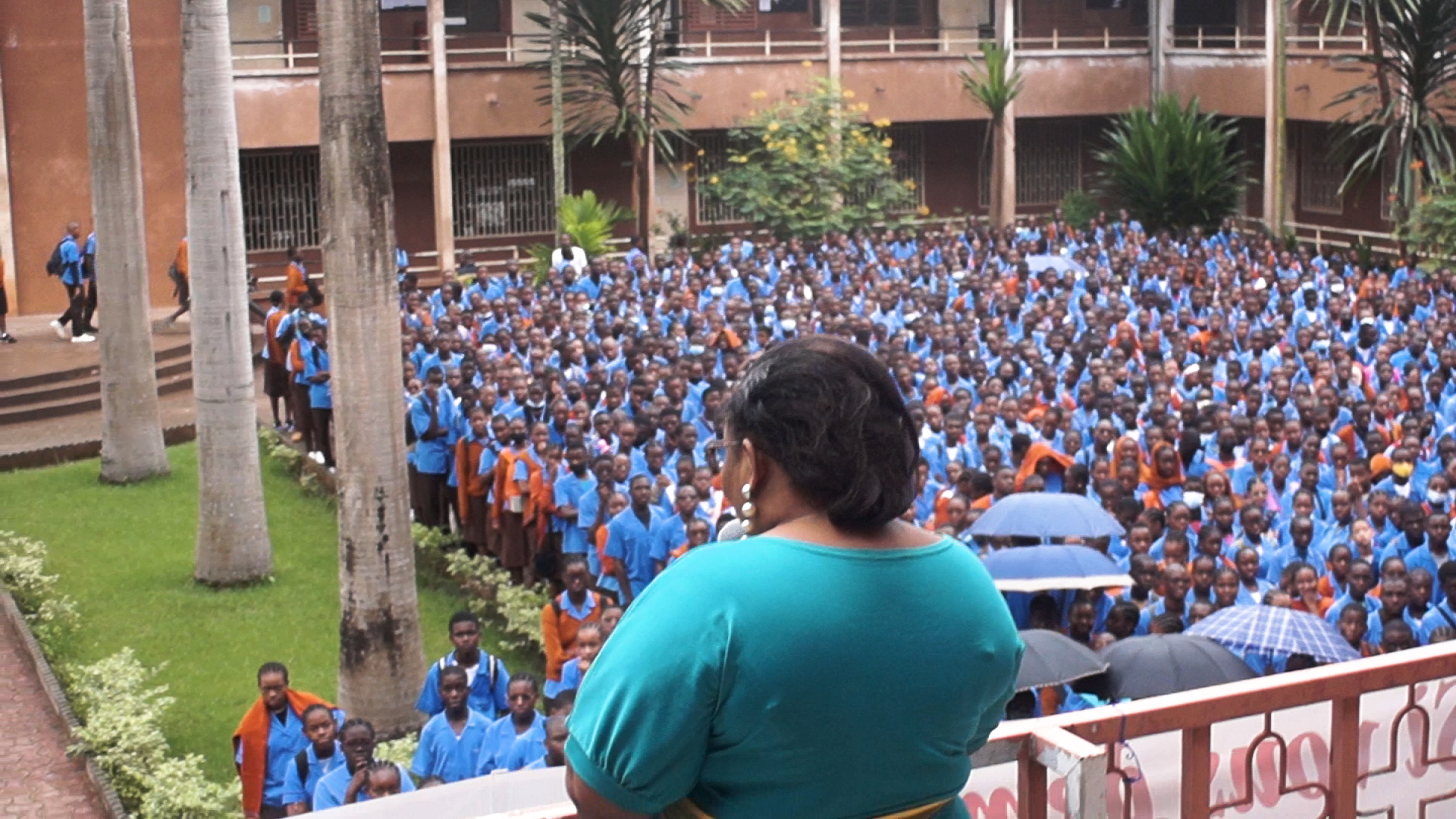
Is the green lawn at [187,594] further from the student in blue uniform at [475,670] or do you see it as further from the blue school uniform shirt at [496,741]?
the blue school uniform shirt at [496,741]

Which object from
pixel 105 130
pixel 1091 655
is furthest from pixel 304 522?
pixel 1091 655

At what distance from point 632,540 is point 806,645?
8.30 metres

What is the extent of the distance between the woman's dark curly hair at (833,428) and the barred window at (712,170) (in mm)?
25509

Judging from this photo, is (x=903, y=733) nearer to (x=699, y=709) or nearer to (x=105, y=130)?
(x=699, y=709)

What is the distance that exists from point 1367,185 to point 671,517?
65.8ft

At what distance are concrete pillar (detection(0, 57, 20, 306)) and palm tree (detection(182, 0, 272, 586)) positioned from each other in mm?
11197

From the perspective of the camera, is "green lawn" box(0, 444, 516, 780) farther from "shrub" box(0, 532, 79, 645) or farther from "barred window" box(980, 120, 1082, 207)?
"barred window" box(980, 120, 1082, 207)

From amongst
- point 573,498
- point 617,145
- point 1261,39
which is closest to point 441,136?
point 617,145

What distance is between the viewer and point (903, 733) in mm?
2010

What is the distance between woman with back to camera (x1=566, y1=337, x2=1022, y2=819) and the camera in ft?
6.15

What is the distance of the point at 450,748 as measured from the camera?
7.37m

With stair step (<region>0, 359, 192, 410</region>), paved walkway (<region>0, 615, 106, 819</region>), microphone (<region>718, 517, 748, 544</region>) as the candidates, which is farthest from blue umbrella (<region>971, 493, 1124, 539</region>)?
stair step (<region>0, 359, 192, 410</region>)

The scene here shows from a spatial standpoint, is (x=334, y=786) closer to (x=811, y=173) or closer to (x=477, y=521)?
(x=477, y=521)

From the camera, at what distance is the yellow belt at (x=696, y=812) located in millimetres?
2000
